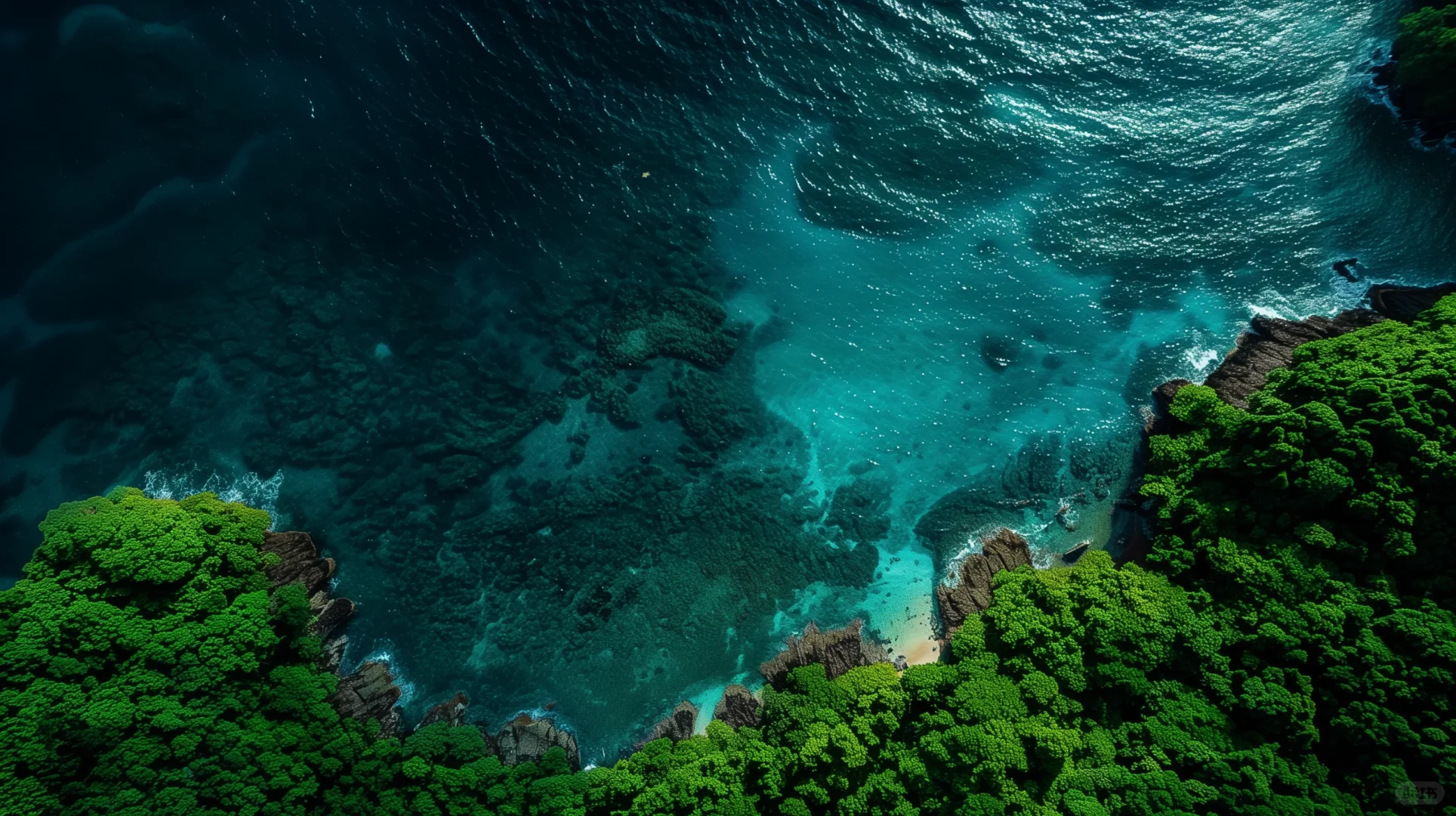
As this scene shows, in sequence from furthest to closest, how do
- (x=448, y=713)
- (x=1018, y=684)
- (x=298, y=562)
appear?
(x=298, y=562)
(x=448, y=713)
(x=1018, y=684)

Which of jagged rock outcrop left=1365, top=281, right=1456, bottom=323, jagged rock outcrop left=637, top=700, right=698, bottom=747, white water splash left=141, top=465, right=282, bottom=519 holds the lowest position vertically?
jagged rock outcrop left=637, top=700, right=698, bottom=747

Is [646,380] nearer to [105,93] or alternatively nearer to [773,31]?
[773,31]

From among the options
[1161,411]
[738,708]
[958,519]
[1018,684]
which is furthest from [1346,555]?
[738,708]

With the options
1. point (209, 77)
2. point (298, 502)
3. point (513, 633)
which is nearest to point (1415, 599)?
point (513, 633)

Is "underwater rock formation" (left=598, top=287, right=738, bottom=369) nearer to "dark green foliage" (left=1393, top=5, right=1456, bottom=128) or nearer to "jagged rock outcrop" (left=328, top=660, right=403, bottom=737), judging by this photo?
"jagged rock outcrop" (left=328, top=660, right=403, bottom=737)

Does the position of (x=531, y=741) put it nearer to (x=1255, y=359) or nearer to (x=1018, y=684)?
(x=1018, y=684)

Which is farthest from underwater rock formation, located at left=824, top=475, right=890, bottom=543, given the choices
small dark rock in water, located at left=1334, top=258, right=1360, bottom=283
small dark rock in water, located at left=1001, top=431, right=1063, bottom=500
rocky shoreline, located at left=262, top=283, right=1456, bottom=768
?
small dark rock in water, located at left=1334, top=258, right=1360, bottom=283
